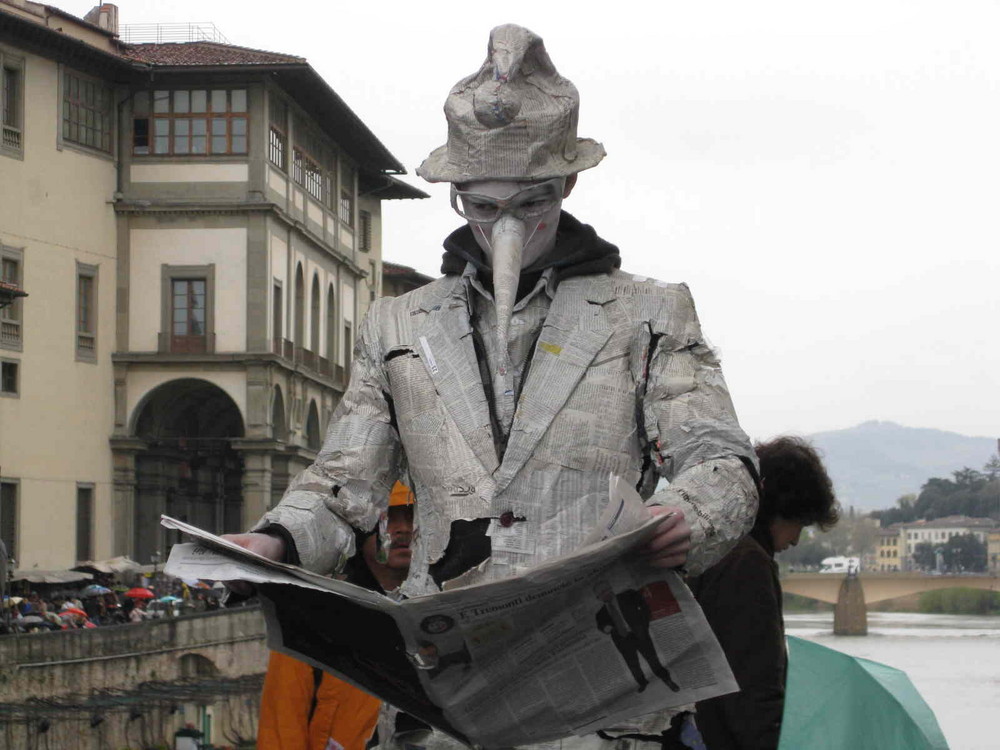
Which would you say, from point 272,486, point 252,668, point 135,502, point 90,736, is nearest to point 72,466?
point 135,502

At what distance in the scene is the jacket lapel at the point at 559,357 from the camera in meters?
3.61

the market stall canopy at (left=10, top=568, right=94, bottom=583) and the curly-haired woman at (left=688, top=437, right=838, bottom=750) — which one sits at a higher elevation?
the curly-haired woman at (left=688, top=437, right=838, bottom=750)

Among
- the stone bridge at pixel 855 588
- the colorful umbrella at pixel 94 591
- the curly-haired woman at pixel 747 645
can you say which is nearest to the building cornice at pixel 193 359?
the colorful umbrella at pixel 94 591

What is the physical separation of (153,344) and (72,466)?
416cm

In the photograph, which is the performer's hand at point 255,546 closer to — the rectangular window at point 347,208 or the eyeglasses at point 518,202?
the eyeglasses at point 518,202

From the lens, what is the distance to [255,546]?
11.3 ft

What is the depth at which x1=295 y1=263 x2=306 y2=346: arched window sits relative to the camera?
171 ft

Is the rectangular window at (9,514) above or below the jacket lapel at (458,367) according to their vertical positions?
below

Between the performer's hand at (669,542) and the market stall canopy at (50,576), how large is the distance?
3647cm

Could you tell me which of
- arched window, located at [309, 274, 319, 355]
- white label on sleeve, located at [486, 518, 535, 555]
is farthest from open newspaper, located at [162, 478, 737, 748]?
arched window, located at [309, 274, 319, 355]

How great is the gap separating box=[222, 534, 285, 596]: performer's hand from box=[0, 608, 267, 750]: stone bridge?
68.9 feet

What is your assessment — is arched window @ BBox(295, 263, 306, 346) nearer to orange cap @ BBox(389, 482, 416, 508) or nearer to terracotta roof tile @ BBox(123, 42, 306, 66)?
terracotta roof tile @ BBox(123, 42, 306, 66)

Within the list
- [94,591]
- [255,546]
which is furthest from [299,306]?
[255,546]

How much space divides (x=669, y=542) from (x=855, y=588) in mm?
83770
